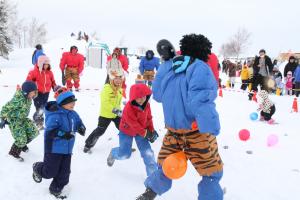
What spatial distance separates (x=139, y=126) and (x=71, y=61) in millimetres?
9724

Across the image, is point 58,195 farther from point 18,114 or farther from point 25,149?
point 25,149

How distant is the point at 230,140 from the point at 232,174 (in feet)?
7.39

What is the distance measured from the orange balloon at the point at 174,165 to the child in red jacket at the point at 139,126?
50.9 inches

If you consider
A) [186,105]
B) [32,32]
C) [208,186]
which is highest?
[32,32]

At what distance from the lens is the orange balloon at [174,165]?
3.67 metres

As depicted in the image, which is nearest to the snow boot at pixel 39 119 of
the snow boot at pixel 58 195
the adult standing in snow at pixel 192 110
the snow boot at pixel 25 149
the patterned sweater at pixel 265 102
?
the snow boot at pixel 25 149

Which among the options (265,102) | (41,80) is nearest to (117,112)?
(41,80)

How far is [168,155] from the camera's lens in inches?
153

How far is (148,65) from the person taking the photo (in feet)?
43.0

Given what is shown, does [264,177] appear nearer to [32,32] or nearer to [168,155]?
[168,155]

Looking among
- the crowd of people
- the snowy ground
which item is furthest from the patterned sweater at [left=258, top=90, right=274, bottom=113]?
the crowd of people

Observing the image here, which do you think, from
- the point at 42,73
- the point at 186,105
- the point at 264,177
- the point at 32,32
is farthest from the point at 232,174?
the point at 32,32

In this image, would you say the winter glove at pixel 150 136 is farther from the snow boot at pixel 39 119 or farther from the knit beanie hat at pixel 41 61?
the knit beanie hat at pixel 41 61

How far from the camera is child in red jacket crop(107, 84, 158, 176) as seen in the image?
488 centimetres
